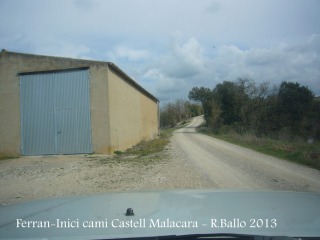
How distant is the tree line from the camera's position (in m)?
37.8

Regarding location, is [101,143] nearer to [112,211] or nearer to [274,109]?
[112,211]

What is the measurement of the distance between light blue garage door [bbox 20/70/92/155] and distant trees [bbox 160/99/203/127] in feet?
232

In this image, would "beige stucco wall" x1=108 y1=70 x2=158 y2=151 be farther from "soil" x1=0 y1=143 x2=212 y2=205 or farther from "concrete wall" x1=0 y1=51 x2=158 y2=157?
"soil" x1=0 y1=143 x2=212 y2=205

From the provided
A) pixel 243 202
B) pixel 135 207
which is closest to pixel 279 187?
pixel 243 202

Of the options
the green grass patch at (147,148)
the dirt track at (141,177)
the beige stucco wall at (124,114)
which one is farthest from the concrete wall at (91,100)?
the dirt track at (141,177)

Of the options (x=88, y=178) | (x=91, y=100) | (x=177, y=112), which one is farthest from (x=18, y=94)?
(x=177, y=112)

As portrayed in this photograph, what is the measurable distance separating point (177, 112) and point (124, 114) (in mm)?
74171

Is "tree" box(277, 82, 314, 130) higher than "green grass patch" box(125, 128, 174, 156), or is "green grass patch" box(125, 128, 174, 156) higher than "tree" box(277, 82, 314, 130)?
"tree" box(277, 82, 314, 130)

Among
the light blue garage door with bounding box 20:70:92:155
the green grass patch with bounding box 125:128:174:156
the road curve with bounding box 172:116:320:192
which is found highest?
the light blue garage door with bounding box 20:70:92:155

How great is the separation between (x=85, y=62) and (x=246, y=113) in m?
31.6

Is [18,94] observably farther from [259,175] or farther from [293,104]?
[293,104]

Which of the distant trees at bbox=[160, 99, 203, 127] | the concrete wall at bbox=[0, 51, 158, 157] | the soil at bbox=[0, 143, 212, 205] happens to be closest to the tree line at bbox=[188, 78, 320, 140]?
the concrete wall at bbox=[0, 51, 158, 157]

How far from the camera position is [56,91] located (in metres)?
18.1

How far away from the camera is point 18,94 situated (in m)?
18.7
